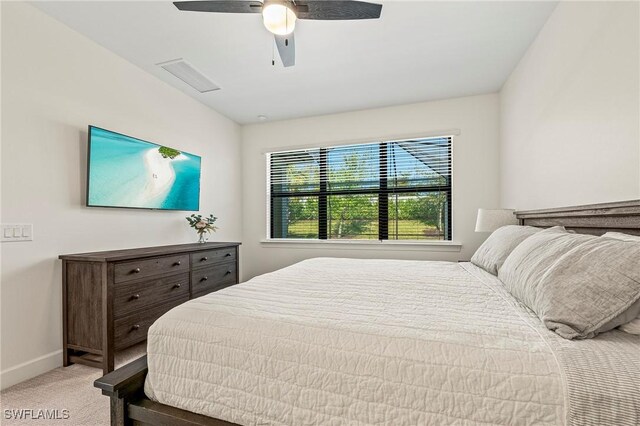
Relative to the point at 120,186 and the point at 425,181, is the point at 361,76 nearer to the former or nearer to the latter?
the point at 425,181

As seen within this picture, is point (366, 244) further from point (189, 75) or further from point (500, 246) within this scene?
point (189, 75)

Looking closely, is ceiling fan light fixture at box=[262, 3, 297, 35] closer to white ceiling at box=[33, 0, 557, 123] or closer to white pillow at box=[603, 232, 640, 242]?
white ceiling at box=[33, 0, 557, 123]

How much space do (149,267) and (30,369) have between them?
954mm

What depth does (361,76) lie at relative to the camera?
3.05 meters

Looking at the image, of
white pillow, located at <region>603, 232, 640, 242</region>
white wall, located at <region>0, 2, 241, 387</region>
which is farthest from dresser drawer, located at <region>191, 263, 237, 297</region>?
white pillow, located at <region>603, 232, 640, 242</region>

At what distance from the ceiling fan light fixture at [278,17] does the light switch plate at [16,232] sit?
6.95ft

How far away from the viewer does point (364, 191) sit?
411cm

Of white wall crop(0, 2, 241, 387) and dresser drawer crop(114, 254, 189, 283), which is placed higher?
white wall crop(0, 2, 241, 387)

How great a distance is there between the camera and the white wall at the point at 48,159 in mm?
1977

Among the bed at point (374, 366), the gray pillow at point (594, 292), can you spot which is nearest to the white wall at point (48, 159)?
the bed at point (374, 366)

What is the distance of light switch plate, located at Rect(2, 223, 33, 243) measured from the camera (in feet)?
6.36

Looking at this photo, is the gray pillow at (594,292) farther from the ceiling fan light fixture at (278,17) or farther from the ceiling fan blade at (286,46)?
the ceiling fan blade at (286,46)

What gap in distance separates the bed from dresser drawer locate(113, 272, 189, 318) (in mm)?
1125

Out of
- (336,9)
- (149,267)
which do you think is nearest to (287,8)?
(336,9)
